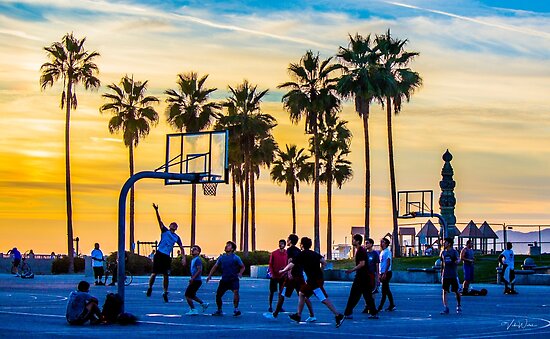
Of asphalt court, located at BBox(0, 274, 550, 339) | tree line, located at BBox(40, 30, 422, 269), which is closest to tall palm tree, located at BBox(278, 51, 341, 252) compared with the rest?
tree line, located at BBox(40, 30, 422, 269)

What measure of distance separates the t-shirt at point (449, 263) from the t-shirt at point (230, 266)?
5504mm

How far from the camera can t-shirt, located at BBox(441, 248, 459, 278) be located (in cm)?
2782

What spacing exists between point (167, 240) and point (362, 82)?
4332 cm

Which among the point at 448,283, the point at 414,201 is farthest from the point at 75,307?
the point at 414,201

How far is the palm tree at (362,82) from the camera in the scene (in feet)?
234

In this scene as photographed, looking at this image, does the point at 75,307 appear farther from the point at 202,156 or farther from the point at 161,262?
the point at 202,156

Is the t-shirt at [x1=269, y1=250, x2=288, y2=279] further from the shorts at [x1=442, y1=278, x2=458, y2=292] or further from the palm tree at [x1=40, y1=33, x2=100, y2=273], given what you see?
the palm tree at [x1=40, y1=33, x2=100, y2=273]

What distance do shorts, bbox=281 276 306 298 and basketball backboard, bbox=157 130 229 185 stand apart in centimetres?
576

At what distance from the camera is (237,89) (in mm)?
84062

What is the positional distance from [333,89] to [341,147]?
12.4 meters

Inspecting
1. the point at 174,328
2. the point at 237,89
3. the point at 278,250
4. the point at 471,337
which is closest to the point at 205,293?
the point at 278,250

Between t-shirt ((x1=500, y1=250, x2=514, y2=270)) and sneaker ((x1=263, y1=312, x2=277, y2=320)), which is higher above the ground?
t-shirt ((x1=500, y1=250, x2=514, y2=270))

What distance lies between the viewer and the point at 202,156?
32.0m

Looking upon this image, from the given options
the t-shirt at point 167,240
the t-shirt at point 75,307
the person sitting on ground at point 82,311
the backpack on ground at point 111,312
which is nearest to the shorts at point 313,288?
the backpack on ground at point 111,312
